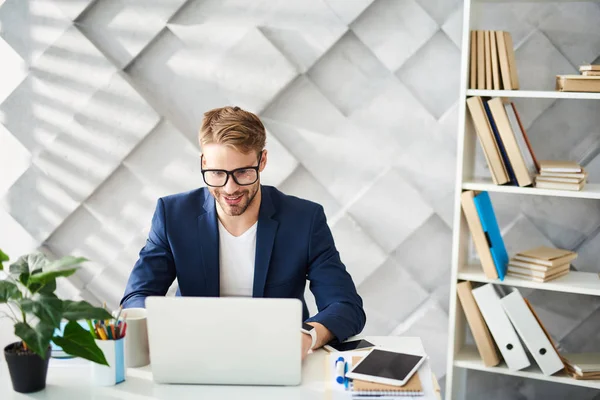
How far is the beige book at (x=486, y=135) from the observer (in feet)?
7.58

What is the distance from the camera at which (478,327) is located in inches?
94.0

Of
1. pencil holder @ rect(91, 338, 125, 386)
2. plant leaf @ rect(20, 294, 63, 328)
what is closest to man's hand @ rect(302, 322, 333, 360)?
pencil holder @ rect(91, 338, 125, 386)

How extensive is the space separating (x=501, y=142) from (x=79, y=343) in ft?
5.19

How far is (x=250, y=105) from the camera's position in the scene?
2.74 m

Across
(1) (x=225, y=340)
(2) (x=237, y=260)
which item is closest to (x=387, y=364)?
(1) (x=225, y=340)

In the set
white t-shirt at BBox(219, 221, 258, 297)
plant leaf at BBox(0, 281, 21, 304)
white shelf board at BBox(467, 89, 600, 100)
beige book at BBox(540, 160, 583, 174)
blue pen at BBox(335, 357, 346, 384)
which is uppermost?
white shelf board at BBox(467, 89, 600, 100)

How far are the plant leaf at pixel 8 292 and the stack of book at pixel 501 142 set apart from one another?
5.27ft

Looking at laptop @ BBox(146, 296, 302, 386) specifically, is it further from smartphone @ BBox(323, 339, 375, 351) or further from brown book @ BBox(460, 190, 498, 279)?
brown book @ BBox(460, 190, 498, 279)

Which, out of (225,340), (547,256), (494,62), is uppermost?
(494,62)

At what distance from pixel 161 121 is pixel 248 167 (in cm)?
91

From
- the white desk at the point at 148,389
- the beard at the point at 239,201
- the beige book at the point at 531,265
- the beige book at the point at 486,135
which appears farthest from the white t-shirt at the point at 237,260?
the beige book at the point at 531,265

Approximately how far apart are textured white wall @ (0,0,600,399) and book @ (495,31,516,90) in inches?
11.1

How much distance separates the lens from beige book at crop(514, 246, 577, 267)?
231 cm

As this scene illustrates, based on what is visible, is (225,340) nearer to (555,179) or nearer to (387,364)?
(387,364)
